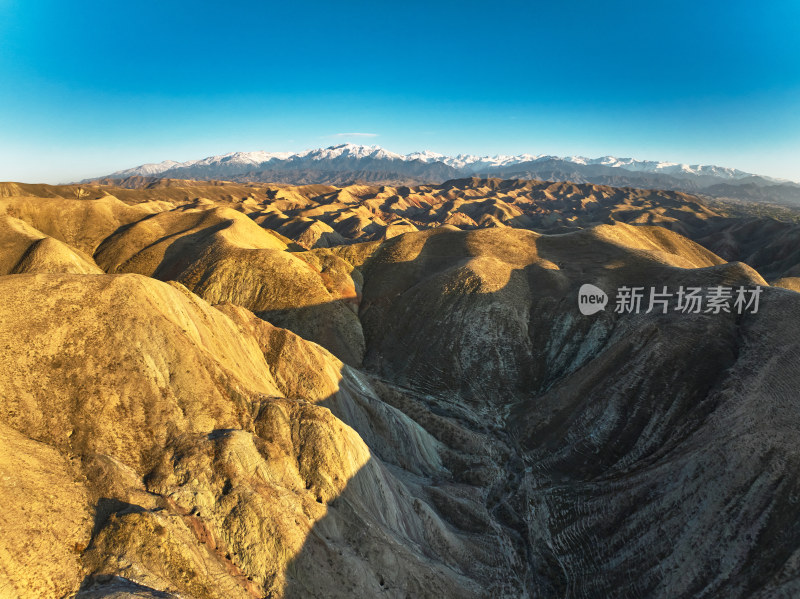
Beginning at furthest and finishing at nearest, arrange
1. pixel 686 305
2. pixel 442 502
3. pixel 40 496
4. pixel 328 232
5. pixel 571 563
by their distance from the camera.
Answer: pixel 328 232
pixel 686 305
pixel 442 502
pixel 571 563
pixel 40 496

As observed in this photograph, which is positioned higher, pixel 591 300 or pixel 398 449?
pixel 591 300

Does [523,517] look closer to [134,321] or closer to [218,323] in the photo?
[218,323]

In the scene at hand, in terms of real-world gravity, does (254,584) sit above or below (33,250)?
below

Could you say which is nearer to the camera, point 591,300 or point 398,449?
point 398,449

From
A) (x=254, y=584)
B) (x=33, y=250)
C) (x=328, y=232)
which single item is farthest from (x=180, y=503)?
(x=328, y=232)

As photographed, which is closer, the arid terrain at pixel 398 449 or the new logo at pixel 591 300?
the arid terrain at pixel 398 449

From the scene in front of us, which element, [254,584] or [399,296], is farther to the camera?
[399,296]

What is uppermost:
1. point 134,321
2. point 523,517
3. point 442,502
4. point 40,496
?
point 134,321

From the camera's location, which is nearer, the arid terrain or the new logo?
the arid terrain
